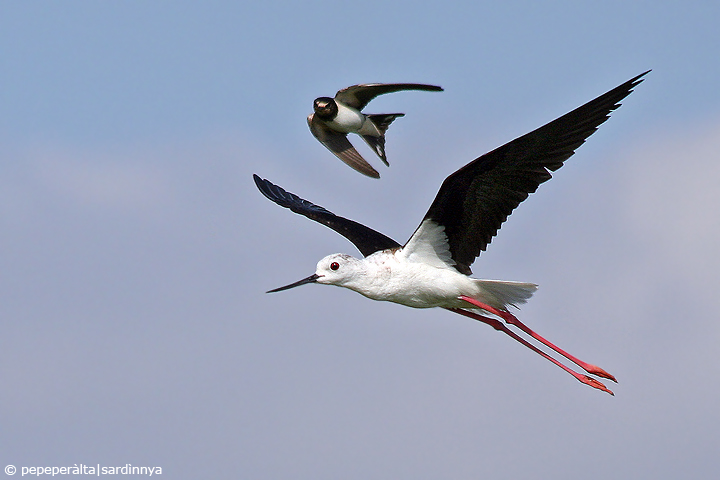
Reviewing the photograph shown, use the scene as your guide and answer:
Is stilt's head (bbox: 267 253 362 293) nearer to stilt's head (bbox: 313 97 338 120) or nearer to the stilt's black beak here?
the stilt's black beak

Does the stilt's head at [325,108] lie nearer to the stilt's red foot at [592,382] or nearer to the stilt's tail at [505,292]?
the stilt's tail at [505,292]

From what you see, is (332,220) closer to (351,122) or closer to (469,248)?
(351,122)

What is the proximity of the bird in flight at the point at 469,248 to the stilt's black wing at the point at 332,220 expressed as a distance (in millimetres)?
111

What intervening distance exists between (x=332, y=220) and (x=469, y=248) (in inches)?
94.5

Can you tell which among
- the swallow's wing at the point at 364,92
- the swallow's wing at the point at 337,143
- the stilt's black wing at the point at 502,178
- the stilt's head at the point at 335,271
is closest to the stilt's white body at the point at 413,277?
the stilt's head at the point at 335,271

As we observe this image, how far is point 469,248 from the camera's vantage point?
11.3 meters

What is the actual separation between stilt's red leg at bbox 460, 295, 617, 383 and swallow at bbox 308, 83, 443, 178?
2540mm

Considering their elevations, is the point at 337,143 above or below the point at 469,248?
above

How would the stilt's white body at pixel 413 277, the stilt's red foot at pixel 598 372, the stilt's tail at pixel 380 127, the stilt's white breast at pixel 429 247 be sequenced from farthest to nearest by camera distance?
the stilt's tail at pixel 380 127
the stilt's red foot at pixel 598 372
the stilt's white body at pixel 413 277
the stilt's white breast at pixel 429 247

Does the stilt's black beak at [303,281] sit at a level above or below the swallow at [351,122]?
below

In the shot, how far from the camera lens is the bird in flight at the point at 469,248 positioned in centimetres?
1020

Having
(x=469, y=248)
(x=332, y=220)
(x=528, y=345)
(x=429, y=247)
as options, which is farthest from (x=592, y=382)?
(x=332, y=220)

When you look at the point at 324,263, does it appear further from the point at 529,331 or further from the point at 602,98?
the point at 602,98

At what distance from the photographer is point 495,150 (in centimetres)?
1012
